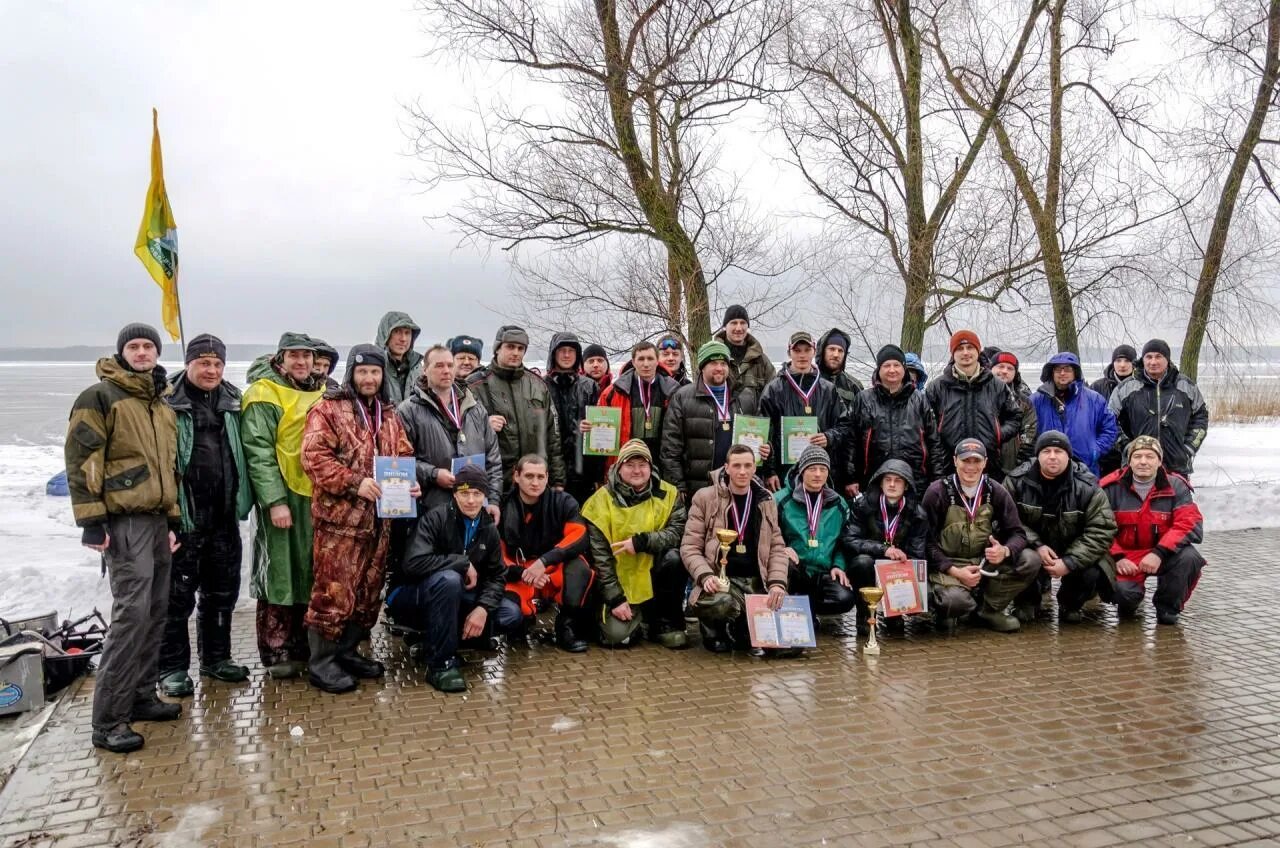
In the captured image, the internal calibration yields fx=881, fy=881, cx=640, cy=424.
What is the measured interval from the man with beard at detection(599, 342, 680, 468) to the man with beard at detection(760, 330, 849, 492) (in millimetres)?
852

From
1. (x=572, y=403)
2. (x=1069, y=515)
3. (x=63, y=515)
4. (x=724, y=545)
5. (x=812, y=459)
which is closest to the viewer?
(x=724, y=545)

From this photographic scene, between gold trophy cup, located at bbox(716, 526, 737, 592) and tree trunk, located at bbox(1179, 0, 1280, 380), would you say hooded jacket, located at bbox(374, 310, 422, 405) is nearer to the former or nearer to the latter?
gold trophy cup, located at bbox(716, 526, 737, 592)

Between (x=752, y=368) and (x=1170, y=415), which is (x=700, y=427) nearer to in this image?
(x=752, y=368)

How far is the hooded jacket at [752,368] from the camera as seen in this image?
784 centimetres

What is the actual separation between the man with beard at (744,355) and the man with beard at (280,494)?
3.62 metres

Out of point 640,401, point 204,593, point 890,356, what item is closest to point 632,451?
point 640,401

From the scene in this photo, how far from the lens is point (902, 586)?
21.1 feet

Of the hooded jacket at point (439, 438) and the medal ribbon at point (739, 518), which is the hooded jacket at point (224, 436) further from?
the medal ribbon at point (739, 518)

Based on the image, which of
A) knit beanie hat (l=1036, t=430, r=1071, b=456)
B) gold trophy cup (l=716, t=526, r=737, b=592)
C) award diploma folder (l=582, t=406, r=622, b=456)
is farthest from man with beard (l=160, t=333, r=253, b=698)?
knit beanie hat (l=1036, t=430, r=1071, b=456)

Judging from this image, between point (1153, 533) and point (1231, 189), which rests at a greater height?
point (1231, 189)

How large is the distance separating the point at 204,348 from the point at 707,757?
12.3 feet

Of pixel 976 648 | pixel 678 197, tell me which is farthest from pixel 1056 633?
pixel 678 197

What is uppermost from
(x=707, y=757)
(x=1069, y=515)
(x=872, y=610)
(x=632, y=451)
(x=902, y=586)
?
(x=632, y=451)

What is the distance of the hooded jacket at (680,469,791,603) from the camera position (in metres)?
6.27
